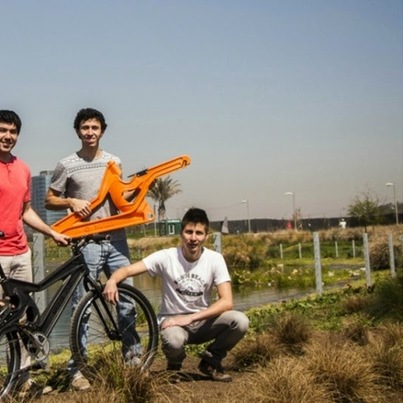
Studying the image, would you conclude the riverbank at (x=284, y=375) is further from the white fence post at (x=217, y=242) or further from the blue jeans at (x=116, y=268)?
the white fence post at (x=217, y=242)

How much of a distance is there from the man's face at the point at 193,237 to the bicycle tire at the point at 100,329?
0.44 meters

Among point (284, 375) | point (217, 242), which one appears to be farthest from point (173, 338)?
point (217, 242)

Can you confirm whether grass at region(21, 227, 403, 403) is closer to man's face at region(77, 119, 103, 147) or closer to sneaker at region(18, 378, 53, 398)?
sneaker at region(18, 378, 53, 398)

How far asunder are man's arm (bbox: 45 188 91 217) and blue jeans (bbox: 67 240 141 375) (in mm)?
242

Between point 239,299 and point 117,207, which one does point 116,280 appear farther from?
point 239,299

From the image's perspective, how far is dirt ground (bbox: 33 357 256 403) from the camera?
4984 mm

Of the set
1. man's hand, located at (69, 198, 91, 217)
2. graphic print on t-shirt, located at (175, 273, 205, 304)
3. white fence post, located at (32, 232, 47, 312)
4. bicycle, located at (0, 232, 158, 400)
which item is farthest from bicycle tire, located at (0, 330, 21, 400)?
white fence post, located at (32, 232, 47, 312)

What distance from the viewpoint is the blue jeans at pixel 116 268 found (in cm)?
592

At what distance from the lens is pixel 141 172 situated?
6.14m

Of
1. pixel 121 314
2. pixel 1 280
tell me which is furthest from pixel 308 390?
pixel 1 280

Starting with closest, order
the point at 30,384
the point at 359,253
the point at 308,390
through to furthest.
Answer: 1. the point at 308,390
2. the point at 30,384
3. the point at 359,253

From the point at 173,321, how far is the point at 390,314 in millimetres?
4463

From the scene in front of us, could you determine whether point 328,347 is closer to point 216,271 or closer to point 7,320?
point 216,271

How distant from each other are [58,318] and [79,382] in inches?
16.2
